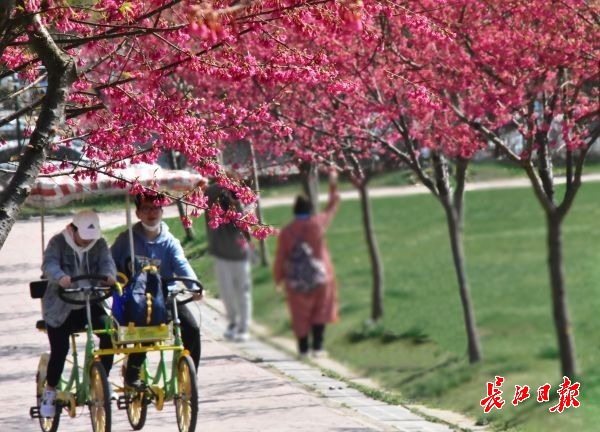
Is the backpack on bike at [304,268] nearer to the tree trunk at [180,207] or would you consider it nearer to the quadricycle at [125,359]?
the quadricycle at [125,359]

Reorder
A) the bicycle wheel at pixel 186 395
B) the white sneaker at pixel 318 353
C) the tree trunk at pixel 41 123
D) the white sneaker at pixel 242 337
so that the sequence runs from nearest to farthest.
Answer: the white sneaker at pixel 242 337, the white sneaker at pixel 318 353, the tree trunk at pixel 41 123, the bicycle wheel at pixel 186 395

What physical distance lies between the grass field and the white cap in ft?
3.53

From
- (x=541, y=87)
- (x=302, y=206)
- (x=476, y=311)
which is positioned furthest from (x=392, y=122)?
(x=302, y=206)

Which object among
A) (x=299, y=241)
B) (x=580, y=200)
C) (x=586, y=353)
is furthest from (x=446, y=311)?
(x=580, y=200)

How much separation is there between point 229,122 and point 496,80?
11.7 ft

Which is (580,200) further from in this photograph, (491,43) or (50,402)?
(50,402)

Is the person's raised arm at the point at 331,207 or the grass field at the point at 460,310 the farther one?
the grass field at the point at 460,310

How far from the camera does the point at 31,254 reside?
636 inches

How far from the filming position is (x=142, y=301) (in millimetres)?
11242

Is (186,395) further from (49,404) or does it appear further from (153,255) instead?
(49,404)

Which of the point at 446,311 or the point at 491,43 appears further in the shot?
the point at 446,311

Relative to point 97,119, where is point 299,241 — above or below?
below

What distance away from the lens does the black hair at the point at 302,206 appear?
721cm

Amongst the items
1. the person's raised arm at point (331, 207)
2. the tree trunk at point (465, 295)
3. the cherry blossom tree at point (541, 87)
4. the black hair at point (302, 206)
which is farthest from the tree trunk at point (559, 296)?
the black hair at point (302, 206)
